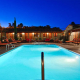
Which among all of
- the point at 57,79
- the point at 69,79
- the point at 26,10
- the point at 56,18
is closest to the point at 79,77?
the point at 69,79

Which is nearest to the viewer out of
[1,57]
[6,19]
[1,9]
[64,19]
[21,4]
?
[1,57]

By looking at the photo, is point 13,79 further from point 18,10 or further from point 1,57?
point 18,10

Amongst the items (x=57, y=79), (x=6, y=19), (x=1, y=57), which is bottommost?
(x=57, y=79)

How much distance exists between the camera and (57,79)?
4477 mm

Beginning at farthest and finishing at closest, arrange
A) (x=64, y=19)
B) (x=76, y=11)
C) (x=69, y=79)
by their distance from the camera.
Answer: (x=64, y=19)
(x=76, y=11)
(x=69, y=79)

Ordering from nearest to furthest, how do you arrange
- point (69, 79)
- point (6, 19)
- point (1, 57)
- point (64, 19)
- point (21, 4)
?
point (69, 79) → point (1, 57) → point (21, 4) → point (6, 19) → point (64, 19)

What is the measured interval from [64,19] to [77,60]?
60.8m

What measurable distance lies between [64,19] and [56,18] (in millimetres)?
6164

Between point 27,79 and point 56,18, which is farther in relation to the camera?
point 56,18

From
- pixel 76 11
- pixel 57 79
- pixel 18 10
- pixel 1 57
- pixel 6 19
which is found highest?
pixel 76 11

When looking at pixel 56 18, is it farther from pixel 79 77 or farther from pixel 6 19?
pixel 79 77

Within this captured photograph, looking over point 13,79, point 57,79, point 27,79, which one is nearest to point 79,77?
point 57,79

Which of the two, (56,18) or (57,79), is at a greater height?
(56,18)

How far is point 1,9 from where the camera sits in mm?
44562
